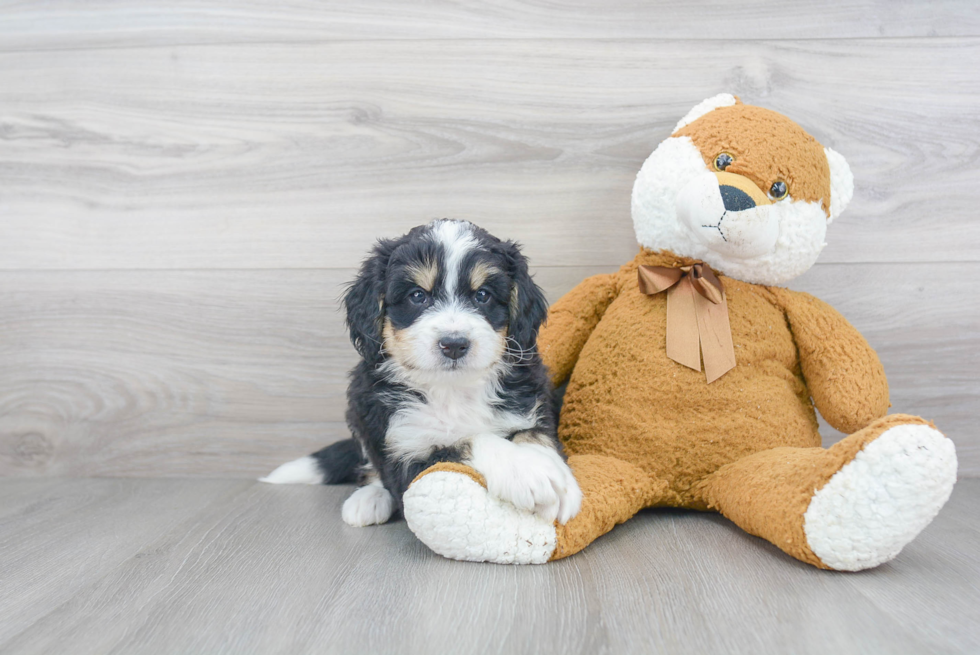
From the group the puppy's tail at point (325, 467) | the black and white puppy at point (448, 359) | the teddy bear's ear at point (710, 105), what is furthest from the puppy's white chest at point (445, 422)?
the teddy bear's ear at point (710, 105)

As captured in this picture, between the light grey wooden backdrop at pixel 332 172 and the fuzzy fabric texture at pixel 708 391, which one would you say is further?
the light grey wooden backdrop at pixel 332 172

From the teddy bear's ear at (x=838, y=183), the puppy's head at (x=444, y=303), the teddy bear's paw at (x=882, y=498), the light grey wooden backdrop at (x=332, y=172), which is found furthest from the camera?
the light grey wooden backdrop at (x=332, y=172)

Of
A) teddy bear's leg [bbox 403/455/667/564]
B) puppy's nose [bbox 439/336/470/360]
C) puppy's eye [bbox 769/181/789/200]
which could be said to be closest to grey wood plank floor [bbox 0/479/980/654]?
teddy bear's leg [bbox 403/455/667/564]

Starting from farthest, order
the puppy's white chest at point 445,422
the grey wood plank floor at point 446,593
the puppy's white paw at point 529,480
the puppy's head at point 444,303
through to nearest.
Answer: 1. the puppy's white chest at point 445,422
2. the puppy's head at point 444,303
3. the puppy's white paw at point 529,480
4. the grey wood plank floor at point 446,593

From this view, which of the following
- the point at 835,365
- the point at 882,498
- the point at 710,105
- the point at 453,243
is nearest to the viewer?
the point at 882,498

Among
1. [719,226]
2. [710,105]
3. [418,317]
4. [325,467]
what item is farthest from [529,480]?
[710,105]

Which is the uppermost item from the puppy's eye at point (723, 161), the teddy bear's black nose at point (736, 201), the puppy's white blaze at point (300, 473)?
the puppy's eye at point (723, 161)

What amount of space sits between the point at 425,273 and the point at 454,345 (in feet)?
0.64

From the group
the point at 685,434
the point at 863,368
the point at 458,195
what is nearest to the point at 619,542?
the point at 685,434

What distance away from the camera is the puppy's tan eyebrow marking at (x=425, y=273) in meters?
1.52

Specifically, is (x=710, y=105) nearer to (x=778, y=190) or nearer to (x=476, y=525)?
(x=778, y=190)

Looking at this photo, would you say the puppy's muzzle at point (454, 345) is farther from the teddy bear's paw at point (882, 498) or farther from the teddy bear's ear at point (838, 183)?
the teddy bear's ear at point (838, 183)

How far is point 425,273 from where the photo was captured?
1525 millimetres

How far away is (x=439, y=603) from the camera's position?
1.23m
